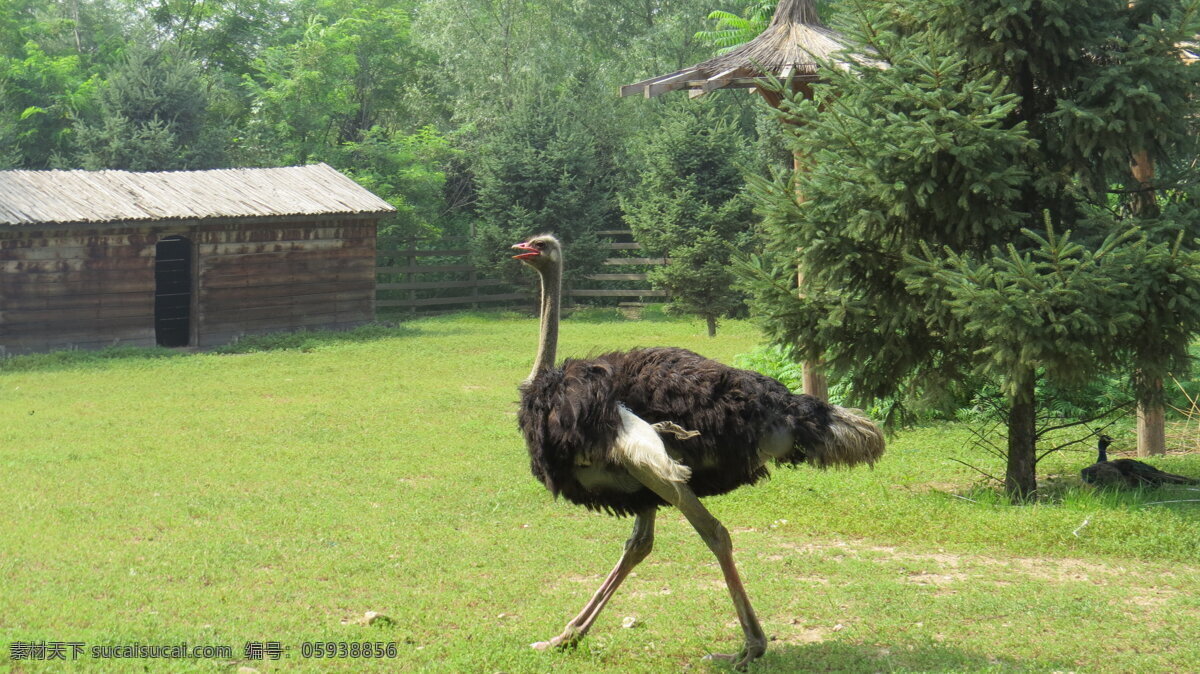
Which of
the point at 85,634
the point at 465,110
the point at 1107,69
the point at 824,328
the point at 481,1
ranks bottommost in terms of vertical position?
the point at 85,634

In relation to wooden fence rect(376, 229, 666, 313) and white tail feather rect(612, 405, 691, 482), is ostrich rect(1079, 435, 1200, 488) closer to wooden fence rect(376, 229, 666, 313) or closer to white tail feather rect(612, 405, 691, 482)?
white tail feather rect(612, 405, 691, 482)

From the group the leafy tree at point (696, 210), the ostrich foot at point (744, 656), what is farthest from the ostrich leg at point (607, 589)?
the leafy tree at point (696, 210)

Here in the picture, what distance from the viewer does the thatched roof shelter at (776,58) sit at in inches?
456

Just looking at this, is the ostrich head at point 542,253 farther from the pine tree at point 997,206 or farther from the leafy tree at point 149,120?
the leafy tree at point 149,120

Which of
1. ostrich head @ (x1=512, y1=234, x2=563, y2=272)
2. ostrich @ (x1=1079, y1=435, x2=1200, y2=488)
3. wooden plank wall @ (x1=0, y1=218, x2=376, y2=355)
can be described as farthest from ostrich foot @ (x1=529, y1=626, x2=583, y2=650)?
wooden plank wall @ (x1=0, y1=218, x2=376, y2=355)

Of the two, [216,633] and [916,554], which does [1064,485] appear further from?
[216,633]

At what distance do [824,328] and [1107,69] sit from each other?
2809 mm

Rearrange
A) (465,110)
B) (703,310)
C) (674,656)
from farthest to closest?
(465,110) → (703,310) → (674,656)

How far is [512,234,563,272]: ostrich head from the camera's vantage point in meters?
6.89

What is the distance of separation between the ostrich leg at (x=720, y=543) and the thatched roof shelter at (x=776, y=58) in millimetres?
6416

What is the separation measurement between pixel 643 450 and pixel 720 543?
0.67 metres

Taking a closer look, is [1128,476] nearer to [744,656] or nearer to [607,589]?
[744,656]

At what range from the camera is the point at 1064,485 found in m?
9.91

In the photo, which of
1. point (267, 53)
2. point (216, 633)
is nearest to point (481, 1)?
point (267, 53)
